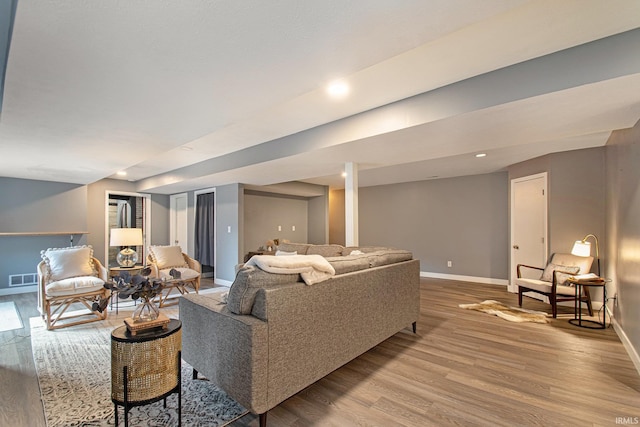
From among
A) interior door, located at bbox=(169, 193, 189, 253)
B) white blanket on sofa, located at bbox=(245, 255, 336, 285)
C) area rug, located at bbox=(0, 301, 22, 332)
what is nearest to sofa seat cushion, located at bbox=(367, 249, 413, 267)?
white blanket on sofa, located at bbox=(245, 255, 336, 285)

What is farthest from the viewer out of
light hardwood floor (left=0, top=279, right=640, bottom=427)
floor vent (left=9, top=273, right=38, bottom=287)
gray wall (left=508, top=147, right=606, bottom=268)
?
floor vent (left=9, top=273, right=38, bottom=287)

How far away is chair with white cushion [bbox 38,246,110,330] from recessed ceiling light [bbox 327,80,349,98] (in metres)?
3.53

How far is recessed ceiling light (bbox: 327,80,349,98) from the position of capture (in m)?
2.44

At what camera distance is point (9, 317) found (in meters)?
3.92

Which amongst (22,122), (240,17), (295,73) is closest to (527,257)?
(295,73)

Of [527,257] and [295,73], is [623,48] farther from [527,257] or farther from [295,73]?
[527,257]

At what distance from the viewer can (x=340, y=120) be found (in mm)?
3209

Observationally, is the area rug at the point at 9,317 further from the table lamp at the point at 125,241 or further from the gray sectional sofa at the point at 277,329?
the gray sectional sofa at the point at 277,329

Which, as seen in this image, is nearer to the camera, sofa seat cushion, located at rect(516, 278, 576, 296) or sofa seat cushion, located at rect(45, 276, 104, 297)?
sofa seat cushion, located at rect(45, 276, 104, 297)

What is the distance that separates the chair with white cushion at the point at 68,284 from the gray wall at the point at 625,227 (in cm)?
554

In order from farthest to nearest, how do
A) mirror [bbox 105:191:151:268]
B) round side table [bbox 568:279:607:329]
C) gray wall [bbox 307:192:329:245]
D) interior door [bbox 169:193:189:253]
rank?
gray wall [bbox 307:192:329:245] < mirror [bbox 105:191:151:268] < interior door [bbox 169:193:189:253] < round side table [bbox 568:279:607:329]

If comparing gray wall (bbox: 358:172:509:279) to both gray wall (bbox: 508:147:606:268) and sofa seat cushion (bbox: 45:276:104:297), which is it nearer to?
gray wall (bbox: 508:147:606:268)

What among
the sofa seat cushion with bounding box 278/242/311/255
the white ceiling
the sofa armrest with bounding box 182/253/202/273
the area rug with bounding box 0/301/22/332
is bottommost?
the area rug with bounding box 0/301/22/332

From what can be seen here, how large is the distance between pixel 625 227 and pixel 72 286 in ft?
20.1
